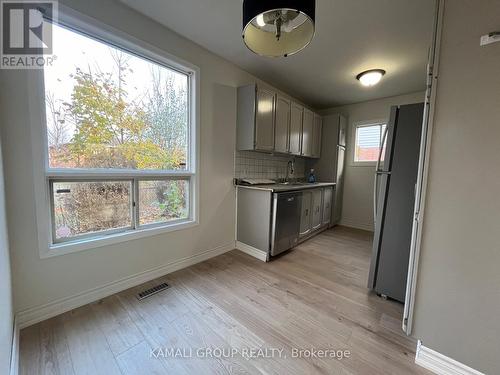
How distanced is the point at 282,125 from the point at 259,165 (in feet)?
2.45

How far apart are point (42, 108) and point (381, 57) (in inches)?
139

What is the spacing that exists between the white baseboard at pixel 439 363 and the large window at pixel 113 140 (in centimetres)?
234

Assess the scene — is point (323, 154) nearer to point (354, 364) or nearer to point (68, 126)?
point (354, 364)

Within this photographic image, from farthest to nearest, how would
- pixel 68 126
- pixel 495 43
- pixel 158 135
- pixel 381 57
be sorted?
pixel 381 57 < pixel 158 135 < pixel 68 126 < pixel 495 43

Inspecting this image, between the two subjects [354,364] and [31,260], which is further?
[31,260]

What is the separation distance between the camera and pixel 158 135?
216cm

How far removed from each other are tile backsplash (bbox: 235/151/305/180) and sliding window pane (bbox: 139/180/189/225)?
901mm

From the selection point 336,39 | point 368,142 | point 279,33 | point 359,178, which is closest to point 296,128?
point 336,39

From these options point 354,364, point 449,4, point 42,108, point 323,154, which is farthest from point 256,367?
point 323,154

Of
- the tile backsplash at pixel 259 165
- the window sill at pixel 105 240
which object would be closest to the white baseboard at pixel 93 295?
the window sill at pixel 105 240

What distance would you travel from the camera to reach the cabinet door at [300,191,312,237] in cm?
313

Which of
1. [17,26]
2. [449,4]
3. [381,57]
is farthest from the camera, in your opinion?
[381,57]

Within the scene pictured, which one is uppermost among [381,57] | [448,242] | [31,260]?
[381,57]

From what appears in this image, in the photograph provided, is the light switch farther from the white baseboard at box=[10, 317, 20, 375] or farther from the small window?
the small window
